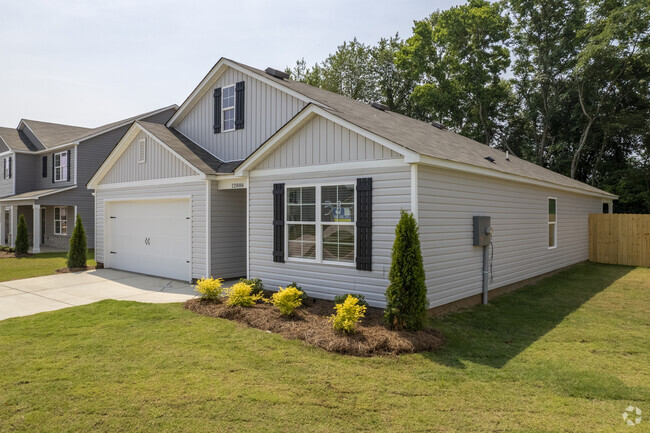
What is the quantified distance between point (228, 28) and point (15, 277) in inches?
367

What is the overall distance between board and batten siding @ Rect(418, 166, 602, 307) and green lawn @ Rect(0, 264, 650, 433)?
3.11 feet

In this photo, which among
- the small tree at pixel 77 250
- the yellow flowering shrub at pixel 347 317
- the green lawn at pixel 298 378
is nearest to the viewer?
the green lawn at pixel 298 378

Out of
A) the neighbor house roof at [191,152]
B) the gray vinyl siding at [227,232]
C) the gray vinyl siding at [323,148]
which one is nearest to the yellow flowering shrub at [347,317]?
the gray vinyl siding at [323,148]

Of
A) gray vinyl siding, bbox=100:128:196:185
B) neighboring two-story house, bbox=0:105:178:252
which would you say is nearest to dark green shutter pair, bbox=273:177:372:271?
gray vinyl siding, bbox=100:128:196:185

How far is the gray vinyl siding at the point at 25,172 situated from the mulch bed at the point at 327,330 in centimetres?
2082

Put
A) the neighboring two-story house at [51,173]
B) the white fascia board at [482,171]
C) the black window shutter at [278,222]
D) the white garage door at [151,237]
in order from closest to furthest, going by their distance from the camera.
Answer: the white fascia board at [482,171]
the black window shutter at [278,222]
the white garage door at [151,237]
the neighboring two-story house at [51,173]

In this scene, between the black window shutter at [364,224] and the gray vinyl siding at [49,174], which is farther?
the gray vinyl siding at [49,174]

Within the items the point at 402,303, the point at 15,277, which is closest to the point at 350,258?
the point at 402,303

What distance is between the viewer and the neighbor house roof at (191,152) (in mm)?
10414

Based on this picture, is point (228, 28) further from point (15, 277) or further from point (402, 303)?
point (15, 277)

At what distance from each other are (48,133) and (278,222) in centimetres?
2168

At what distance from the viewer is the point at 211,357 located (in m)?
5.30

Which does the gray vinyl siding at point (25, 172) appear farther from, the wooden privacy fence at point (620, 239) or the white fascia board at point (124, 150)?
the wooden privacy fence at point (620, 239)

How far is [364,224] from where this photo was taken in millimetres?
7207
